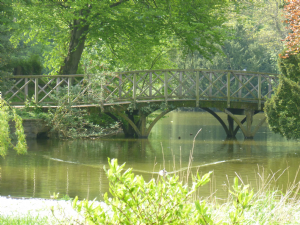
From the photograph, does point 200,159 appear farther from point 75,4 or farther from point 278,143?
point 75,4

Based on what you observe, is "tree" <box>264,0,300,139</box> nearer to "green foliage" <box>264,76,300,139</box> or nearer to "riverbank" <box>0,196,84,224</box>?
"green foliage" <box>264,76,300,139</box>

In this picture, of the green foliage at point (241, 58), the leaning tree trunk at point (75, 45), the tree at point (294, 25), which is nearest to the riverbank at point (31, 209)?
the tree at point (294, 25)

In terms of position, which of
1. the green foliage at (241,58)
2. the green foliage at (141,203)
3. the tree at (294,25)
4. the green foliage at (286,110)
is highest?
the green foliage at (241,58)

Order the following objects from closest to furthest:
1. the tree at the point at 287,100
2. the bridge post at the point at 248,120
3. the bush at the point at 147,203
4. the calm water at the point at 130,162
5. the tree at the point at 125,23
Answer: the bush at the point at 147,203 → the calm water at the point at 130,162 → the tree at the point at 287,100 → the tree at the point at 125,23 → the bridge post at the point at 248,120

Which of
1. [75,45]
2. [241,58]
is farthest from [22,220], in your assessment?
[241,58]

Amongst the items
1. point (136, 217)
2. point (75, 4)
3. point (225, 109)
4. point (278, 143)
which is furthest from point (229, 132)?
point (136, 217)

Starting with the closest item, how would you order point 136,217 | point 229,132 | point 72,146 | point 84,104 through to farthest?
1. point 136,217
2. point 72,146
3. point 84,104
4. point 229,132

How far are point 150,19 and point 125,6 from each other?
3.52 ft

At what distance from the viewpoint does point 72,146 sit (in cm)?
1290

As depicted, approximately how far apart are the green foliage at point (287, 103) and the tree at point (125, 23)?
4433 mm

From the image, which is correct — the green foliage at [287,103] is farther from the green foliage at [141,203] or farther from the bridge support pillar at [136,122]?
the green foliage at [141,203]

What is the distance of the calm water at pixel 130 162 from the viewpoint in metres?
6.98

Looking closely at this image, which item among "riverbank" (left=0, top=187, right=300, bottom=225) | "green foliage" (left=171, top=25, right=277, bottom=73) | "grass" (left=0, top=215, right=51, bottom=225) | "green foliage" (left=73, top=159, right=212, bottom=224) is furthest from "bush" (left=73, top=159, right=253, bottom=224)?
"green foliage" (left=171, top=25, right=277, bottom=73)

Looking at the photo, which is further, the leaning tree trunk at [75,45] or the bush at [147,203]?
the leaning tree trunk at [75,45]
